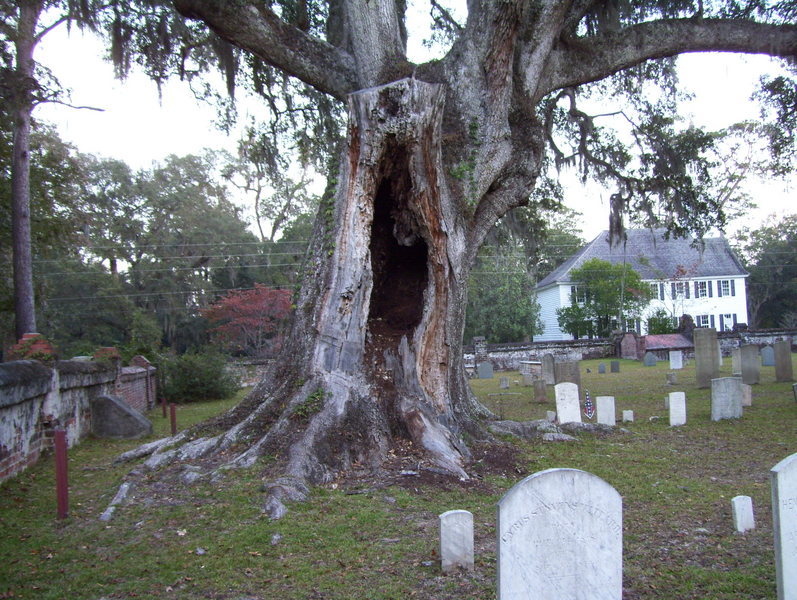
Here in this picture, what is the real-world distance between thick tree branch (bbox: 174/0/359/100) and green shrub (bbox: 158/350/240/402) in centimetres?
1303

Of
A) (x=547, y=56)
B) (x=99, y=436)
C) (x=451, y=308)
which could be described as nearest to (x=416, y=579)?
(x=451, y=308)

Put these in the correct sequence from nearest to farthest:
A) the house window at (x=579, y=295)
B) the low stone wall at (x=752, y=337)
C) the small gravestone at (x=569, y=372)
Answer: the small gravestone at (x=569, y=372)
the low stone wall at (x=752, y=337)
the house window at (x=579, y=295)

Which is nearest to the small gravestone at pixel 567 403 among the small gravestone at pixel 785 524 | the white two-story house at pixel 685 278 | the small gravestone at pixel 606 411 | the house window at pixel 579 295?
the small gravestone at pixel 606 411

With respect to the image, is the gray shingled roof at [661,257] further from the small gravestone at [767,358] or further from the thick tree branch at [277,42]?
the thick tree branch at [277,42]

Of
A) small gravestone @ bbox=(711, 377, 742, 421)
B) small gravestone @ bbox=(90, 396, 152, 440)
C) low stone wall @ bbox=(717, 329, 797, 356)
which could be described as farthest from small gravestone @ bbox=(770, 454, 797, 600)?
low stone wall @ bbox=(717, 329, 797, 356)

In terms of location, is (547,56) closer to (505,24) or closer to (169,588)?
(505,24)

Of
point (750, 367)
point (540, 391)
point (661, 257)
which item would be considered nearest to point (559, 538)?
point (540, 391)

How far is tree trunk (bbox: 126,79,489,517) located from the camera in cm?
726

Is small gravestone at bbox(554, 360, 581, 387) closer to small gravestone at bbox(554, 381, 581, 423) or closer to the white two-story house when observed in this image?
small gravestone at bbox(554, 381, 581, 423)

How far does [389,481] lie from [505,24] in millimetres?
6106

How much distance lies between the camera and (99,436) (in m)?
12.4

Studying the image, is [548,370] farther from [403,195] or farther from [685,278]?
[685,278]

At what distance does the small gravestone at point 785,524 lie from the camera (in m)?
3.54

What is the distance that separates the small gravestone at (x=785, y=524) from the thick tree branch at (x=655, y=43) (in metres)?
7.56
